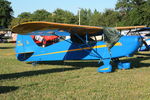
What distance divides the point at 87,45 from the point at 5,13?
80.6m

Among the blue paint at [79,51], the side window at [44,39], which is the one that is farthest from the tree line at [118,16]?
the blue paint at [79,51]

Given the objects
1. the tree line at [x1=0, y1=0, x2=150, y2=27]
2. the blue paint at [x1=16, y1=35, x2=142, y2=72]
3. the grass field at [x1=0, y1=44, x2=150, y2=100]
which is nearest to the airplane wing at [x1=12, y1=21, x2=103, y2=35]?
the blue paint at [x1=16, y1=35, x2=142, y2=72]

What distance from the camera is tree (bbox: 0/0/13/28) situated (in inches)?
3282

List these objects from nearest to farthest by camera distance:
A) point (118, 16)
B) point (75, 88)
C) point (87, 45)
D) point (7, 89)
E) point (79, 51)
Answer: point (7, 89) < point (75, 88) < point (87, 45) < point (79, 51) < point (118, 16)

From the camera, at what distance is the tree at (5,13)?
83375mm

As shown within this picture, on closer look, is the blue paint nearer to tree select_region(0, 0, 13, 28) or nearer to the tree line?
the tree line

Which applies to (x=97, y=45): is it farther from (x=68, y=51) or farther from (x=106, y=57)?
(x=68, y=51)

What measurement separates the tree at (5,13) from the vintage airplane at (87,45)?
75048 mm

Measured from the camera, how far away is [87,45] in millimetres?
9969

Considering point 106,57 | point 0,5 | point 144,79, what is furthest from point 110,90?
point 0,5

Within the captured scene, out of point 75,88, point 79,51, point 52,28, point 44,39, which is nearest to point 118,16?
point 44,39

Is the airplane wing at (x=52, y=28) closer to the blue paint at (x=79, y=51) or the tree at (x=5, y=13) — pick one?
the blue paint at (x=79, y=51)

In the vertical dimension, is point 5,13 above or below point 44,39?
above

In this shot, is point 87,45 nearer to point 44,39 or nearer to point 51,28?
point 51,28
